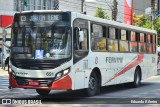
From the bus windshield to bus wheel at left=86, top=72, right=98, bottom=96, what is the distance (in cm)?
203

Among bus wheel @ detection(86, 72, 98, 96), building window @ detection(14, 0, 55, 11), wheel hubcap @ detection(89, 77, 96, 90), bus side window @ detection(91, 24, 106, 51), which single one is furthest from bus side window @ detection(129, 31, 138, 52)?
building window @ detection(14, 0, 55, 11)

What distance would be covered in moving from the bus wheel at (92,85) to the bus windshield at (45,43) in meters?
2.03

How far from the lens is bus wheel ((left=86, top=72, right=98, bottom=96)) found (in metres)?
14.7

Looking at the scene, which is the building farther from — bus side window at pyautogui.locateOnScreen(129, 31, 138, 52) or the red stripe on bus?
bus side window at pyautogui.locateOnScreen(129, 31, 138, 52)

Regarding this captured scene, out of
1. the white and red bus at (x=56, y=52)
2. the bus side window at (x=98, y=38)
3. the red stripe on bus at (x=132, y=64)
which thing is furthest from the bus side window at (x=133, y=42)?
the white and red bus at (x=56, y=52)

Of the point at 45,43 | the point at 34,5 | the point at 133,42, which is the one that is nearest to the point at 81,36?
the point at 45,43

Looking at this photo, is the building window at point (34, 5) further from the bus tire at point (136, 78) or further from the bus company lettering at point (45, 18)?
the bus company lettering at point (45, 18)

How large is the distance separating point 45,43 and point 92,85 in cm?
282

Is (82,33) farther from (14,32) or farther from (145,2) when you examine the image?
(145,2)

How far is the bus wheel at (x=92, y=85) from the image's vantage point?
48.3 feet

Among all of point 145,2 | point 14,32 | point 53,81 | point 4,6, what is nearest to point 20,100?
point 53,81

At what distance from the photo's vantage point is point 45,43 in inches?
520

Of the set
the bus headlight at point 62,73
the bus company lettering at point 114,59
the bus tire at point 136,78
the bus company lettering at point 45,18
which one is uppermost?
the bus company lettering at point 45,18

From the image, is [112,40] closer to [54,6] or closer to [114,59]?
[114,59]
